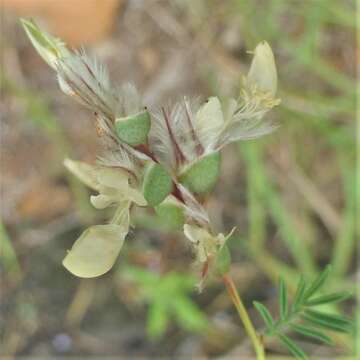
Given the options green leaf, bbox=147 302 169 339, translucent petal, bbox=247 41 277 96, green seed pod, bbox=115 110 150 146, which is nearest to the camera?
green seed pod, bbox=115 110 150 146

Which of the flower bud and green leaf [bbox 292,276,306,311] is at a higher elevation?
the flower bud

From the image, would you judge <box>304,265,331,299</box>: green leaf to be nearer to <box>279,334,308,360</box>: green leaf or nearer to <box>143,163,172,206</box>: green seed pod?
<box>279,334,308,360</box>: green leaf

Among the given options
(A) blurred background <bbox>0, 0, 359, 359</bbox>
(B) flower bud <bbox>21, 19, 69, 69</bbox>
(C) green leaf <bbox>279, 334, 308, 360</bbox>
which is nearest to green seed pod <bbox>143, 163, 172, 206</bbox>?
(B) flower bud <bbox>21, 19, 69, 69</bbox>

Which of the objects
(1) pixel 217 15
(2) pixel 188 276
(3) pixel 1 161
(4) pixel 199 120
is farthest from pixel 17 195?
(4) pixel 199 120

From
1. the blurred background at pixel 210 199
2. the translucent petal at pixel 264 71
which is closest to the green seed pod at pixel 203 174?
the translucent petal at pixel 264 71

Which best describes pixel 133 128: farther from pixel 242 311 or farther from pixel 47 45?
pixel 242 311

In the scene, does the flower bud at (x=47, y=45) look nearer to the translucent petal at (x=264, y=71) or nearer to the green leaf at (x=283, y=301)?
the translucent petal at (x=264, y=71)
